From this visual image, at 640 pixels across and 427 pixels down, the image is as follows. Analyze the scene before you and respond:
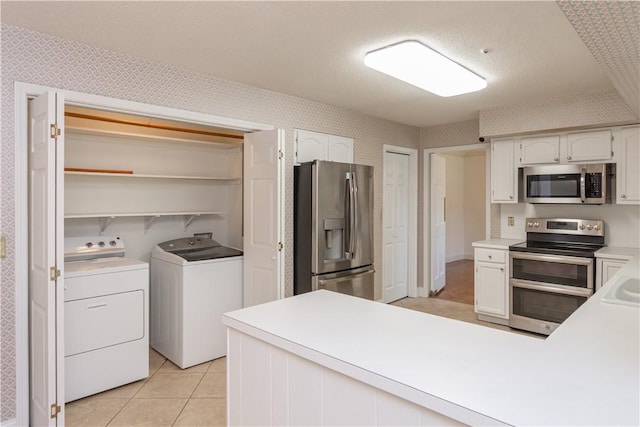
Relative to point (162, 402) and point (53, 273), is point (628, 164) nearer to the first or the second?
point (162, 402)

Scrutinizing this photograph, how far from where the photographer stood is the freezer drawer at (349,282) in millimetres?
3428

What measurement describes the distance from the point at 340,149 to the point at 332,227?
3.98ft

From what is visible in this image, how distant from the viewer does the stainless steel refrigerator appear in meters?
3.40

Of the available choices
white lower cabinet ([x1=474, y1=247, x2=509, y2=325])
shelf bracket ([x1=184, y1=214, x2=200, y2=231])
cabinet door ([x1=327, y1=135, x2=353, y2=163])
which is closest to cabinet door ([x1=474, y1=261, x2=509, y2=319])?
white lower cabinet ([x1=474, y1=247, x2=509, y2=325])

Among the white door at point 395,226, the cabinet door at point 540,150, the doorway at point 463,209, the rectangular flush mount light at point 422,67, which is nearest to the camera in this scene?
the rectangular flush mount light at point 422,67

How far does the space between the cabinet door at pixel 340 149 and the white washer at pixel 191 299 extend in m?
1.51

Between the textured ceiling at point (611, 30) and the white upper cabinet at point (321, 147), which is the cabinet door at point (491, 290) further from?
the textured ceiling at point (611, 30)

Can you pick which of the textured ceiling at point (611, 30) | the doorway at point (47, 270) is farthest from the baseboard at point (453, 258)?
the doorway at point (47, 270)

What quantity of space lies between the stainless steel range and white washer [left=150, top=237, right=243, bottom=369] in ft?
9.41

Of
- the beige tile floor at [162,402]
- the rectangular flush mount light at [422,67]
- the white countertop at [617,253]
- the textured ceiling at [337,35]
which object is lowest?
the beige tile floor at [162,402]

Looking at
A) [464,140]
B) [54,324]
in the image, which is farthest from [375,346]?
[464,140]

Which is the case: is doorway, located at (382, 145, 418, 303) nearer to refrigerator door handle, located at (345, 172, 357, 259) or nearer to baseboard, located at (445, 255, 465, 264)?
refrigerator door handle, located at (345, 172, 357, 259)

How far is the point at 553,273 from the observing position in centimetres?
Result: 379

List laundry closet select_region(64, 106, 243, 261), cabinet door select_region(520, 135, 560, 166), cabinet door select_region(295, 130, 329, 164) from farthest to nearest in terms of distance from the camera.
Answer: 1. cabinet door select_region(520, 135, 560, 166)
2. cabinet door select_region(295, 130, 329, 164)
3. laundry closet select_region(64, 106, 243, 261)
